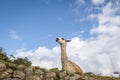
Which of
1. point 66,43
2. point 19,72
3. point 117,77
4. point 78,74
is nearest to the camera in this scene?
point 19,72

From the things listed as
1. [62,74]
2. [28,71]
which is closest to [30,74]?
[28,71]

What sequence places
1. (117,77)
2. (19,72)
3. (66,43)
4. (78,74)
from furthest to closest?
(117,77) < (66,43) < (78,74) < (19,72)

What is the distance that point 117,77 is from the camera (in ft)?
78.5

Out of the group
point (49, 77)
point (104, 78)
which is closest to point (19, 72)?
point (49, 77)

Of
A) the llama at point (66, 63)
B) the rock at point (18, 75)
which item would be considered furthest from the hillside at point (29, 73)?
the llama at point (66, 63)

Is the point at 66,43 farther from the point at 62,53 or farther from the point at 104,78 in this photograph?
the point at 104,78

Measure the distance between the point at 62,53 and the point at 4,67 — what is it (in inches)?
182

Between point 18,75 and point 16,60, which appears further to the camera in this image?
point 16,60

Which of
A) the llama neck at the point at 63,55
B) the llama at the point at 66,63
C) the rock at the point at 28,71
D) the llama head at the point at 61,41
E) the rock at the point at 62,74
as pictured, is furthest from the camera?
the llama head at the point at 61,41

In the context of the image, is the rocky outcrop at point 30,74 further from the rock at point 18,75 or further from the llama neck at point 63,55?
the llama neck at point 63,55

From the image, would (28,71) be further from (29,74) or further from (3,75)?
(3,75)

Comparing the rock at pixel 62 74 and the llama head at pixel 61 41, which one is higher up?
the llama head at pixel 61 41

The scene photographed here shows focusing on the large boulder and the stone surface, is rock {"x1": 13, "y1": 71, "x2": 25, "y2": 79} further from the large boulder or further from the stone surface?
the stone surface

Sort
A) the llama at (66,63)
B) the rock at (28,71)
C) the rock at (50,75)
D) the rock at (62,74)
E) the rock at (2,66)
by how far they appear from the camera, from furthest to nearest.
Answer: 1. the llama at (66,63)
2. the rock at (62,74)
3. the rock at (50,75)
4. the rock at (28,71)
5. the rock at (2,66)
